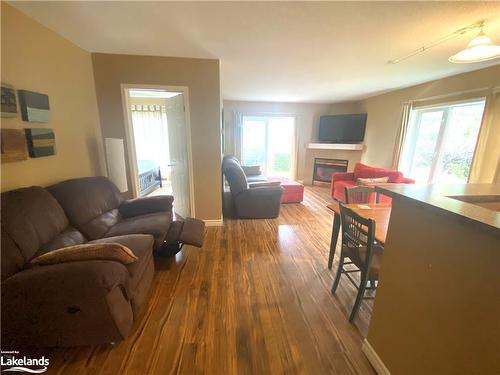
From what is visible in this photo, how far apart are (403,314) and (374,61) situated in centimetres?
300

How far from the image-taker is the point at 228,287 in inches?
76.6

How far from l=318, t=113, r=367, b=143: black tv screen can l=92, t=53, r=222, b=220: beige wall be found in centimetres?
412

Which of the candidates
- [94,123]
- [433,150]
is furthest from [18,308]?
[433,150]

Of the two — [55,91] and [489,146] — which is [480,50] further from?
[55,91]

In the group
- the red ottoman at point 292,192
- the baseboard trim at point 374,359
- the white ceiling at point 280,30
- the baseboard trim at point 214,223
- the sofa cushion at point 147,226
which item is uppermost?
the white ceiling at point 280,30

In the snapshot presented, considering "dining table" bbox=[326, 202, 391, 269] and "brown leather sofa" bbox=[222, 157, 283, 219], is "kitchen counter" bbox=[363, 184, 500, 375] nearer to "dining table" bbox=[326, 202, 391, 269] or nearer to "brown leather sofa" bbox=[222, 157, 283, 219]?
"dining table" bbox=[326, 202, 391, 269]

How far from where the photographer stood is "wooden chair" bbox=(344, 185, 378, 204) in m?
2.20

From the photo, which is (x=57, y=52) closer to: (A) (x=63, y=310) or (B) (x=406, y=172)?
(A) (x=63, y=310)

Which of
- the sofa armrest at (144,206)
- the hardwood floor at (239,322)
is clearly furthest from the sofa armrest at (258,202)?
the sofa armrest at (144,206)

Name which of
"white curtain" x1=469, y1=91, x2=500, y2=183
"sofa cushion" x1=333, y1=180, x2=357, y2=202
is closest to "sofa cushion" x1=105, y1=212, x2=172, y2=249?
"sofa cushion" x1=333, y1=180, x2=357, y2=202

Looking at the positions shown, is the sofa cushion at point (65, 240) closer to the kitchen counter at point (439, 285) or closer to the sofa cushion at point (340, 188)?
the kitchen counter at point (439, 285)

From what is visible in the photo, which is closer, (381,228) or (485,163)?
(381,228)

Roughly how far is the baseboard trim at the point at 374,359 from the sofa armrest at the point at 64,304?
1614mm

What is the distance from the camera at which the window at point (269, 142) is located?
614 cm
